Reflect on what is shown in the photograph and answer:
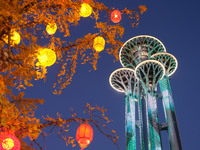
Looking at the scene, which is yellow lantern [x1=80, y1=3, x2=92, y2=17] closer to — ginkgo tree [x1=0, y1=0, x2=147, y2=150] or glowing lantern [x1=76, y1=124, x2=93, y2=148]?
ginkgo tree [x1=0, y1=0, x2=147, y2=150]

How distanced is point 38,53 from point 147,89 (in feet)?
64.1

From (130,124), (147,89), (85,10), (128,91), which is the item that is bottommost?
(85,10)

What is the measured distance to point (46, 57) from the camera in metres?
3.57

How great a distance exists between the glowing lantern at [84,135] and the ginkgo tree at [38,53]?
455 millimetres

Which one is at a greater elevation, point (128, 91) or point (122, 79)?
point (122, 79)

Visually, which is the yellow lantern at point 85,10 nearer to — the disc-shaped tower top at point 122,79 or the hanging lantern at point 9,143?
the hanging lantern at point 9,143

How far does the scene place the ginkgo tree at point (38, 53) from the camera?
2.63 metres

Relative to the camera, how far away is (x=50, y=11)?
3.57 meters

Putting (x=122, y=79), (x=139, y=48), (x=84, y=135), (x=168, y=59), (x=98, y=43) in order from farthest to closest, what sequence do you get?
(x=139, y=48), (x=122, y=79), (x=168, y=59), (x=98, y=43), (x=84, y=135)

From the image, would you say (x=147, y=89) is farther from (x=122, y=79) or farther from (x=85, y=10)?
(x=85, y=10)

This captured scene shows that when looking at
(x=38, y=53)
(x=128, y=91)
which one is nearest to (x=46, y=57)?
(x=38, y=53)

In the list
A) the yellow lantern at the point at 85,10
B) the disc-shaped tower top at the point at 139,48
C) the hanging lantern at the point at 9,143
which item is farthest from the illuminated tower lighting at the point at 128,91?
the hanging lantern at the point at 9,143

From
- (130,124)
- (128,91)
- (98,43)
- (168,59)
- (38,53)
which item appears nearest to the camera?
(38,53)

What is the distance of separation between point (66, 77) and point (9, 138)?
1.31 metres
